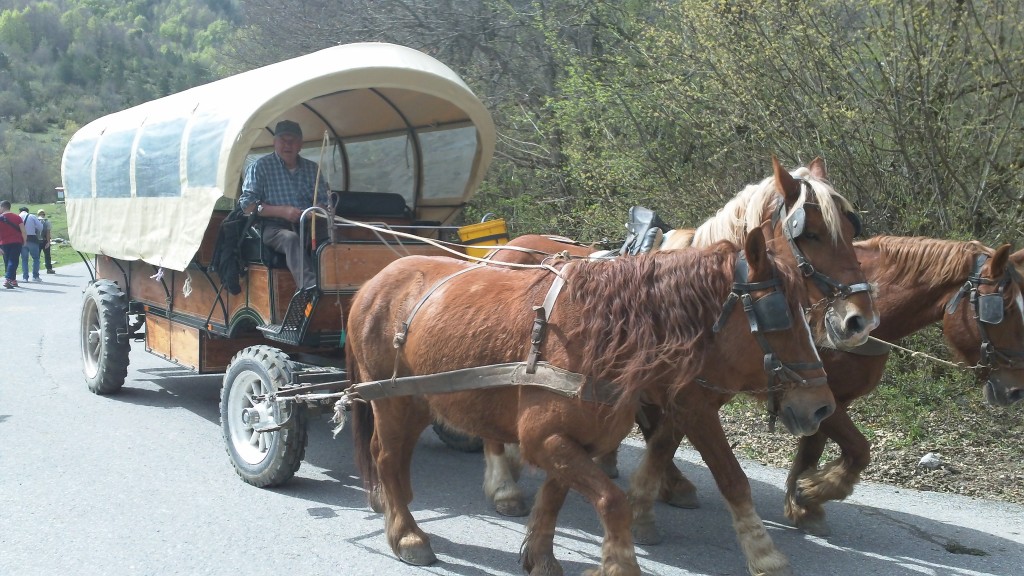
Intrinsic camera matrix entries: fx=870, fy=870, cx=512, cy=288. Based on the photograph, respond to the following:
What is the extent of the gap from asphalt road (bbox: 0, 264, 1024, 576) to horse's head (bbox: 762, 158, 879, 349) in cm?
125

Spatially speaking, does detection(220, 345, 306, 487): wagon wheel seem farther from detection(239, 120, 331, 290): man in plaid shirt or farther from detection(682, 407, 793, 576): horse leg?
detection(682, 407, 793, 576): horse leg

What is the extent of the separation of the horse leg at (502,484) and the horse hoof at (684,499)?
36.0 inches

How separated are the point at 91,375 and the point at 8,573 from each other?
14.8 ft

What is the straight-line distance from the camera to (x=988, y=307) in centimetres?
452

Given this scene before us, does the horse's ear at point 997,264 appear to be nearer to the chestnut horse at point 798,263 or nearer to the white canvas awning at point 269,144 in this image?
the chestnut horse at point 798,263

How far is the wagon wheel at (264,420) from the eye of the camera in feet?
17.6

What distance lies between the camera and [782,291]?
351cm

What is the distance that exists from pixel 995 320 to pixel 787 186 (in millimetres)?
1330

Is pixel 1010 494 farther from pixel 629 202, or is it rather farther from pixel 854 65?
pixel 629 202

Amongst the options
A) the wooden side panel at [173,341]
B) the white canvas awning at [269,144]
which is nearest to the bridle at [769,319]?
the white canvas awning at [269,144]

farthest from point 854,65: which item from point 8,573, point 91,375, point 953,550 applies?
point 91,375

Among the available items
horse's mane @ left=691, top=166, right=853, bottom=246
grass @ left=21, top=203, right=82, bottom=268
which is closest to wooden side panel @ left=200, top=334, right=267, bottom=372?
horse's mane @ left=691, top=166, right=853, bottom=246

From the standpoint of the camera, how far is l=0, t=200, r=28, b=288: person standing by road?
62.4 ft

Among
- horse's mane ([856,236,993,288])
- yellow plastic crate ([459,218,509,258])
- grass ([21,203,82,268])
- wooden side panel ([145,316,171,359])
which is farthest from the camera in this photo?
grass ([21,203,82,268])
